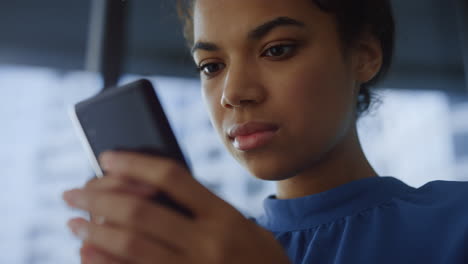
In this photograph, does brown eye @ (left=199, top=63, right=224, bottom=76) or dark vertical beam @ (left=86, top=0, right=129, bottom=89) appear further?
dark vertical beam @ (left=86, top=0, right=129, bottom=89)

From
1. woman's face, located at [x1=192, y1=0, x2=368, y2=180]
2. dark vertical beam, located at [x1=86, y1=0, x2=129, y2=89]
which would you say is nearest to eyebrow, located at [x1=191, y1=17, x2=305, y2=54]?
woman's face, located at [x1=192, y1=0, x2=368, y2=180]

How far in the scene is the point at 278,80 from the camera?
542 millimetres

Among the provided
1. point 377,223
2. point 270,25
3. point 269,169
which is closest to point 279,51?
point 270,25

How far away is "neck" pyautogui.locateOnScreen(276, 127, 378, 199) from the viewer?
620mm

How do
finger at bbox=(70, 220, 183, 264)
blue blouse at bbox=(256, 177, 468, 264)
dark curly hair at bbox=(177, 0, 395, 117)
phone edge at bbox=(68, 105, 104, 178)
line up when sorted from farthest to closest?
dark curly hair at bbox=(177, 0, 395, 117)
blue blouse at bbox=(256, 177, 468, 264)
phone edge at bbox=(68, 105, 104, 178)
finger at bbox=(70, 220, 183, 264)

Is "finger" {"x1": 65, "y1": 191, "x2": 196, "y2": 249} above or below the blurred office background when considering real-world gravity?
below

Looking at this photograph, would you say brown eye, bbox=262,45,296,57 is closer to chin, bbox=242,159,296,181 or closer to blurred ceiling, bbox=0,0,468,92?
chin, bbox=242,159,296,181

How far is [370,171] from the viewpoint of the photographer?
647 mm

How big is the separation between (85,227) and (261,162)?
0.29 metres

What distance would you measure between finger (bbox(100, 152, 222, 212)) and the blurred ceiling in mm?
1646

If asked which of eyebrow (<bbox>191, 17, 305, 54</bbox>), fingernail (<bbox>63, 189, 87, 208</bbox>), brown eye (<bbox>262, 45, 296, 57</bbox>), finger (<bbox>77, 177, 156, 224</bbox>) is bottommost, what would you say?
fingernail (<bbox>63, 189, 87, 208</bbox>)

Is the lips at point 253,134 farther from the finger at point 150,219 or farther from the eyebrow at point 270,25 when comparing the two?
the finger at point 150,219

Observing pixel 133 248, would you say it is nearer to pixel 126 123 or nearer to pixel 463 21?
pixel 126 123

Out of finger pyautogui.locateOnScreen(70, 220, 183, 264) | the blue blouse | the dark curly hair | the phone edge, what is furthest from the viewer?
the dark curly hair
